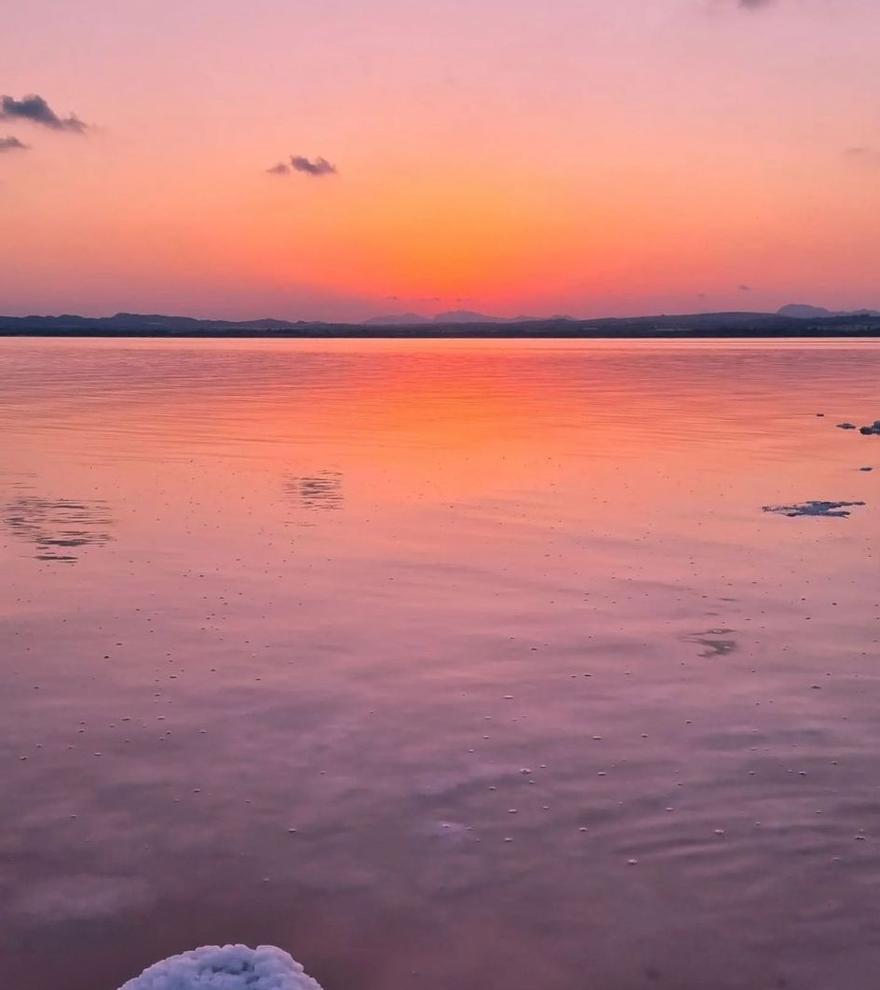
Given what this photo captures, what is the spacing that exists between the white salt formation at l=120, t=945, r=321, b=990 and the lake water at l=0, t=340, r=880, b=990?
93 centimetres

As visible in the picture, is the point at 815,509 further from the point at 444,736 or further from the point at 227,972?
the point at 227,972

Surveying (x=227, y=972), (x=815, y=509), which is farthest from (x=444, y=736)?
(x=815, y=509)

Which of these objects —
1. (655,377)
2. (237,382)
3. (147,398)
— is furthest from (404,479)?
(655,377)

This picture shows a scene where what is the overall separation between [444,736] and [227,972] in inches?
179

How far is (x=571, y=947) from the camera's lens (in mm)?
6586

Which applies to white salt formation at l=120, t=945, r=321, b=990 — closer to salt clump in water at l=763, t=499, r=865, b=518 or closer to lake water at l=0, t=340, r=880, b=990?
lake water at l=0, t=340, r=880, b=990

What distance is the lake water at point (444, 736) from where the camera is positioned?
6727 millimetres

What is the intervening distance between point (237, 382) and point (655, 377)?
30.2 meters

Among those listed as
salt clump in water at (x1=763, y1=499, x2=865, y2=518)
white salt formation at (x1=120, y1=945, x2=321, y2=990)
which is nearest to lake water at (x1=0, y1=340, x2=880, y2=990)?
salt clump in water at (x1=763, y1=499, x2=865, y2=518)

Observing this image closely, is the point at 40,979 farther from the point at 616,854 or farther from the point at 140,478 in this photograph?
the point at 140,478

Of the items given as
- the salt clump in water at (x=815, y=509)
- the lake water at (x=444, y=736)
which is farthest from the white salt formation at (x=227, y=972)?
the salt clump in water at (x=815, y=509)

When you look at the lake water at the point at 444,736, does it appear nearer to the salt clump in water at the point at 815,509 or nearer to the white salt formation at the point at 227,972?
the salt clump in water at the point at 815,509

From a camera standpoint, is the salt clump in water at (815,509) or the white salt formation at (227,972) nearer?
the white salt formation at (227,972)

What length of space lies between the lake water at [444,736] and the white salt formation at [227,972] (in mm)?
931
